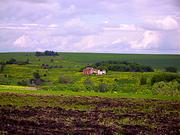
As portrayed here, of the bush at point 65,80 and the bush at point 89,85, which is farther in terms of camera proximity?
the bush at point 65,80

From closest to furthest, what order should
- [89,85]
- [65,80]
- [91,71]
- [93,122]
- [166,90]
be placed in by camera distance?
[93,122] → [166,90] → [89,85] → [65,80] → [91,71]

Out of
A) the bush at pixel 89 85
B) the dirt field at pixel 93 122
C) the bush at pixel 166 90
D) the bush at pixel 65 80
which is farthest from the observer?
the bush at pixel 65 80

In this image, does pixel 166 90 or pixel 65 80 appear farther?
pixel 65 80

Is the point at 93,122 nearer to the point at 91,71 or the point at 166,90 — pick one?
the point at 166,90

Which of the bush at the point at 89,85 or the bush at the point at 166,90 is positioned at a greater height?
the bush at the point at 166,90

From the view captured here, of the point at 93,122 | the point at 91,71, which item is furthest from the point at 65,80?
the point at 93,122

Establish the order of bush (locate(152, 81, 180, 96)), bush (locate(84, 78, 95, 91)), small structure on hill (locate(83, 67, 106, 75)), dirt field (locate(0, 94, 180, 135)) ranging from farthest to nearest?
small structure on hill (locate(83, 67, 106, 75)), bush (locate(84, 78, 95, 91)), bush (locate(152, 81, 180, 96)), dirt field (locate(0, 94, 180, 135))

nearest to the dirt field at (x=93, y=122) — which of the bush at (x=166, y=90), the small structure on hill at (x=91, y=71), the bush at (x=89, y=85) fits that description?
the bush at (x=166, y=90)

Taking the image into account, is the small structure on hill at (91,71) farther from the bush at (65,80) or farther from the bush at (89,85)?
the bush at (89,85)

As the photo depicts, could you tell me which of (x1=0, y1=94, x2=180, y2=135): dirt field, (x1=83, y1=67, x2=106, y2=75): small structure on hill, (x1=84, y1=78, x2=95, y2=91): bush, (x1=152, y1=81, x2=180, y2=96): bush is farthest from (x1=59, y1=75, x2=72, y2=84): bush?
(x1=0, y1=94, x2=180, y2=135): dirt field

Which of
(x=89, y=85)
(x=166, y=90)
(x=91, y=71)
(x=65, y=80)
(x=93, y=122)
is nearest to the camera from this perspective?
(x=93, y=122)

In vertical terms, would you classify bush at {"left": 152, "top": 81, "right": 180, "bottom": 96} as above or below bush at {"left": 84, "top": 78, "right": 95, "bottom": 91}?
above

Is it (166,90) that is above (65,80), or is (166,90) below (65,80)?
above

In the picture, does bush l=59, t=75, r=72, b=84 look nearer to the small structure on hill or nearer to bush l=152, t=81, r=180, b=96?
the small structure on hill
